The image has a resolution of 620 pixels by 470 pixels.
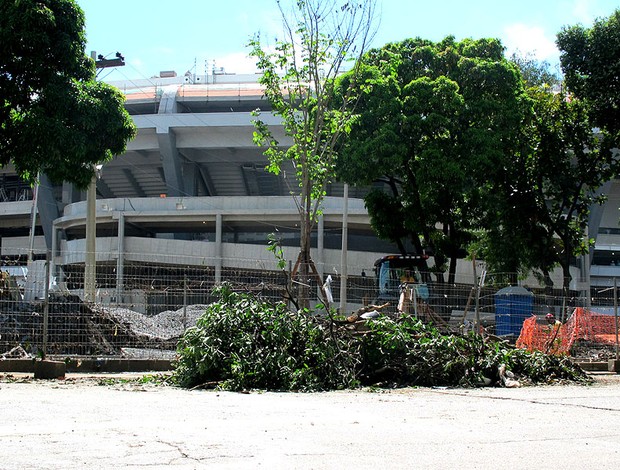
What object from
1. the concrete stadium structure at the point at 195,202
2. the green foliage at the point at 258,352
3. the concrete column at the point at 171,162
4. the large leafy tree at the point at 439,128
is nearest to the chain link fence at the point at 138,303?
the green foliage at the point at 258,352

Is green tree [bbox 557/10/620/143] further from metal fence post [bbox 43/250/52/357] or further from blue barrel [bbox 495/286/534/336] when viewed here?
metal fence post [bbox 43/250/52/357]

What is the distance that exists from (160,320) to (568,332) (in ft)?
29.2

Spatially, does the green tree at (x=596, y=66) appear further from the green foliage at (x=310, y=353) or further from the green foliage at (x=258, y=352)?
the green foliage at (x=258, y=352)

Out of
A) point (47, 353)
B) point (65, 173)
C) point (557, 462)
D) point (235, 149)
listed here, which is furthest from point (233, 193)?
point (557, 462)

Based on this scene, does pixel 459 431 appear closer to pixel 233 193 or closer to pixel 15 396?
pixel 15 396

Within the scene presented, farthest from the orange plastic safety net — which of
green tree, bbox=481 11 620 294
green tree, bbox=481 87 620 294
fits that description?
green tree, bbox=481 87 620 294

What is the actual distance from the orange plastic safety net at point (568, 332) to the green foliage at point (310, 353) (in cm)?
398

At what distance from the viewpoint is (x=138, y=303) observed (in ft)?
49.5

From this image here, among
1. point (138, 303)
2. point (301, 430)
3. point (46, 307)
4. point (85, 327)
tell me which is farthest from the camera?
point (138, 303)

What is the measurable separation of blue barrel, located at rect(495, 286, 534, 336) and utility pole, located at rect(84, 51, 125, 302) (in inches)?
359

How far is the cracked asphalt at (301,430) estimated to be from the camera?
534cm

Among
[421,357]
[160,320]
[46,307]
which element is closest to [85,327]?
[46,307]

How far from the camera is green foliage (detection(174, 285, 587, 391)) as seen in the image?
35.9 ft

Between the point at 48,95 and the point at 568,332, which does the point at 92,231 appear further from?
the point at 568,332
